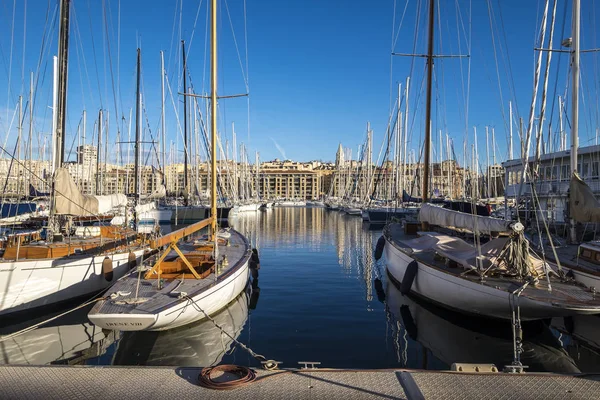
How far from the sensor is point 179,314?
33.5 ft

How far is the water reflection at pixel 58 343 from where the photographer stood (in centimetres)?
1022

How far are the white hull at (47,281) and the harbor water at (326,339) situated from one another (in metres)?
0.52

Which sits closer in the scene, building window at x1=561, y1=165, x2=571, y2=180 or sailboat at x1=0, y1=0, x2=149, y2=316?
sailboat at x1=0, y1=0, x2=149, y2=316

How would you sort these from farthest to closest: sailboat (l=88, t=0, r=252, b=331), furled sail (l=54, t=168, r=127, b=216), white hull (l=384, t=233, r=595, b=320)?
furled sail (l=54, t=168, r=127, b=216)
white hull (l=384, t=233, r=595, b=320)
sailboat (l=88, t=0, r=252, b=331)

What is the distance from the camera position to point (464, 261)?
13.1m

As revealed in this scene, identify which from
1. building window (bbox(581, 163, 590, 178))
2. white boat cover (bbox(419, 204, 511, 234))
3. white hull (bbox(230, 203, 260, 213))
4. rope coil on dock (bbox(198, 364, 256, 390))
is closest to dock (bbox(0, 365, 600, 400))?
rope coil on dock (bbox(198, 364, 256, 390))

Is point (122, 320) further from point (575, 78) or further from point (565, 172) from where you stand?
point (565, 172)

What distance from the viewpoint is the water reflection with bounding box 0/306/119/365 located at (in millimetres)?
10219

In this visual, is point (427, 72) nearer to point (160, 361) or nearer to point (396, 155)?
point (160, 361)

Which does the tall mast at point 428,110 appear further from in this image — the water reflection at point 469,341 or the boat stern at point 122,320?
the boat stern at point 122,320

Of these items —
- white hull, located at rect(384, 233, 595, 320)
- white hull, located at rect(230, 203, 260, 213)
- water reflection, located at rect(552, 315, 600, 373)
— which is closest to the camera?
water reflection, located at rect(552, 315, 600, 373)

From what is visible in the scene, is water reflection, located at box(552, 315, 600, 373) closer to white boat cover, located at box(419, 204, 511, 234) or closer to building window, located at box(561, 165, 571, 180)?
white boat cover, located at box(419, 204, 511, 234)

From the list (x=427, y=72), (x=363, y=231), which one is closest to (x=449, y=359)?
(x=427, y=72)

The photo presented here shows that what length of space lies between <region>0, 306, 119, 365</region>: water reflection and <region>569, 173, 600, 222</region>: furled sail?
14042mm
